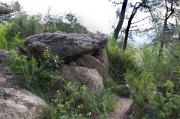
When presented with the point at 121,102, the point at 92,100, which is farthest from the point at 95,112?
the point at 121,102

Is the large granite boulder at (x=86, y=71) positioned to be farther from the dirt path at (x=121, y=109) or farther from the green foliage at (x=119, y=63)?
the green foliage at (x=119, y=63)

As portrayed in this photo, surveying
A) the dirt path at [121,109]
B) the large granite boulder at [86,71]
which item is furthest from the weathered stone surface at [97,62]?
the dirt path at [121,109]

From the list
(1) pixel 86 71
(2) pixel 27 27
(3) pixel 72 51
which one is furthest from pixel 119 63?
(2) pixel 27 27

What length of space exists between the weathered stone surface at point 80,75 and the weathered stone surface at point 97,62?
257mm

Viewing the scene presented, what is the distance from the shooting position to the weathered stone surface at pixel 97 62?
245 inches

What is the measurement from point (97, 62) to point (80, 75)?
3.11ft

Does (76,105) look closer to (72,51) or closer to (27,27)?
(72,51)

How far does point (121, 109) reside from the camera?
5.73m

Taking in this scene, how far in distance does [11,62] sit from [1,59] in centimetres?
82

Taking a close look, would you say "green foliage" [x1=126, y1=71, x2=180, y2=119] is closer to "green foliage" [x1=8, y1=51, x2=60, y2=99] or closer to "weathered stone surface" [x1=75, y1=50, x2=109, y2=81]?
"green foliage" [x1=8, y1=51, x2=60, y2=99]

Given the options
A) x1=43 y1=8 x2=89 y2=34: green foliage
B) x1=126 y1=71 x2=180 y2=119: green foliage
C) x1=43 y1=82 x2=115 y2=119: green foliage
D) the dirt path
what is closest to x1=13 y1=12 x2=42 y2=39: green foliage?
x1=43 y1=8 x2=89 y2=34: green foliage

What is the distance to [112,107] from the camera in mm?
5578

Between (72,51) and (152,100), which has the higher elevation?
(72,51)

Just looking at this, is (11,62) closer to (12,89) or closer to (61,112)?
(12,89)
